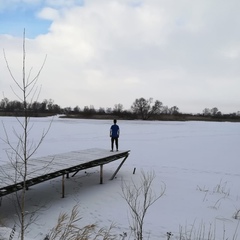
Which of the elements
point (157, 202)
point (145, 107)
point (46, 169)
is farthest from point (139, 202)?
point (145, 107)

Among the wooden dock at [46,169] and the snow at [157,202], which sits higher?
the wooden dock at [46,169]

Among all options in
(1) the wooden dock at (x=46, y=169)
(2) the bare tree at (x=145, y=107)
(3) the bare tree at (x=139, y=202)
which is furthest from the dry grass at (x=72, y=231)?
(2) the bare tree at (x=145, y=107)

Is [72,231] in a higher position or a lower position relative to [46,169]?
lower

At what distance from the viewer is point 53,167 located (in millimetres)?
7625

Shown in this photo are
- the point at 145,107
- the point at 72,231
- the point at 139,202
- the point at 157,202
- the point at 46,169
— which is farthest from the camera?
the point at 145,107

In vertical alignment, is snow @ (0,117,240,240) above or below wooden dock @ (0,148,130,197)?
below

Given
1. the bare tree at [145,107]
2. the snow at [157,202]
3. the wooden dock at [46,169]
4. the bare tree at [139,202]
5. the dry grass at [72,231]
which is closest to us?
the dry grass at [72,231]

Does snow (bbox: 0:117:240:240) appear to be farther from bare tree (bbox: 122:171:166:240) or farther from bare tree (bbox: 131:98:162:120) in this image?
bare tree (bbox: 131:98:162:120)

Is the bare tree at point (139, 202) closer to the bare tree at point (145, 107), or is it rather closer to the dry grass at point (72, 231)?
the dry grass at point (72, 231)

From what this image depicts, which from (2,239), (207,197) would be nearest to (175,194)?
(207,197)

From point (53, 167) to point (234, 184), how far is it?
20.0ft

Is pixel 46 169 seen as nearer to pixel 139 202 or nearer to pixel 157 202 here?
pixel 139 202

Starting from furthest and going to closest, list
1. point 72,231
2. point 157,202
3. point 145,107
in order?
point 145,107, point 157,202, point 72,231

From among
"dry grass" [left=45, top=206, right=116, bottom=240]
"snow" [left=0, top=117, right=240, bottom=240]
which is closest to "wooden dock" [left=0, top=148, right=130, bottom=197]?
"snow" [left=0, top=117, right=240, bottom=240]
